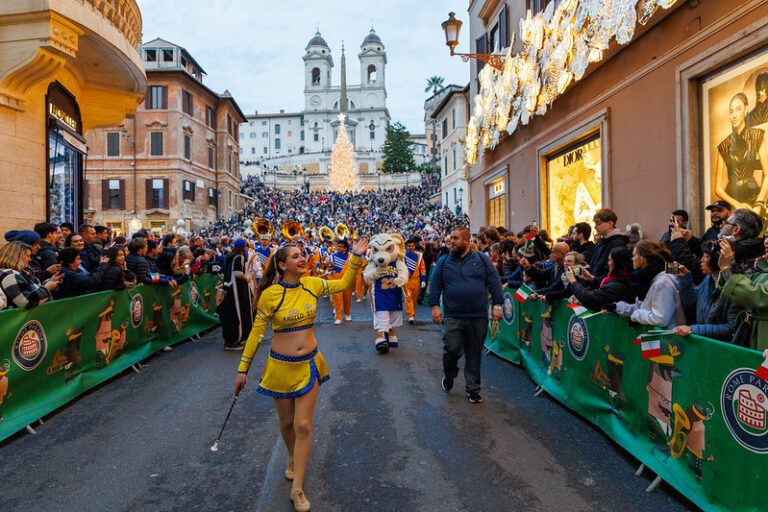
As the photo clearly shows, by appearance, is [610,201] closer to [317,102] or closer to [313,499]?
[313,499]

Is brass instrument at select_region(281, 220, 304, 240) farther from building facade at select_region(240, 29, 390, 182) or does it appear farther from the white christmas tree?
building facade at select_region(240, 29, 390, 182)

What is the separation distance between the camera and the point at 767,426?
9.34ft

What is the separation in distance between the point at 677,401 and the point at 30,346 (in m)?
6.28

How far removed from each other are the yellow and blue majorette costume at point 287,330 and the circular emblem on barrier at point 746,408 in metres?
2.73

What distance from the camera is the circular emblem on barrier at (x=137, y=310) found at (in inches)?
305

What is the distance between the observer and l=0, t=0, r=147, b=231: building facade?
9.31 meters

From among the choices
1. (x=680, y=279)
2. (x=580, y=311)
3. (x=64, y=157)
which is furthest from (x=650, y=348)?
(x=64, y=157)

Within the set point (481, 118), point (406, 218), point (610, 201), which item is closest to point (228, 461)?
point (610, 201)

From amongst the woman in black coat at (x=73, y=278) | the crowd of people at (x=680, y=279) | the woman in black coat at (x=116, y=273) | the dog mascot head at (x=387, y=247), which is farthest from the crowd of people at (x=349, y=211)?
the woman in black coat at (x=73, y=278)

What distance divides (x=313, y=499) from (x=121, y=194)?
41.7 m

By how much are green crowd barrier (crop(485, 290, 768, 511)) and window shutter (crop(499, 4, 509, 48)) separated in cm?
1240

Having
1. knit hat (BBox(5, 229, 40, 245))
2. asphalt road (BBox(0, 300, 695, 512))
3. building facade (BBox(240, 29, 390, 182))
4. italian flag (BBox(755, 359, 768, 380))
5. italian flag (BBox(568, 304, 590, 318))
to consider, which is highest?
building facade (BBox(240, 29, 390, 182))

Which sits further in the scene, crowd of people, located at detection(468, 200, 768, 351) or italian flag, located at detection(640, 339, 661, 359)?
italian flag, located at detection(640, 339, 661, 359)

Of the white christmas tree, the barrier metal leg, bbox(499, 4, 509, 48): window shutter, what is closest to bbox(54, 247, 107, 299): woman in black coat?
the barrier metal leg
